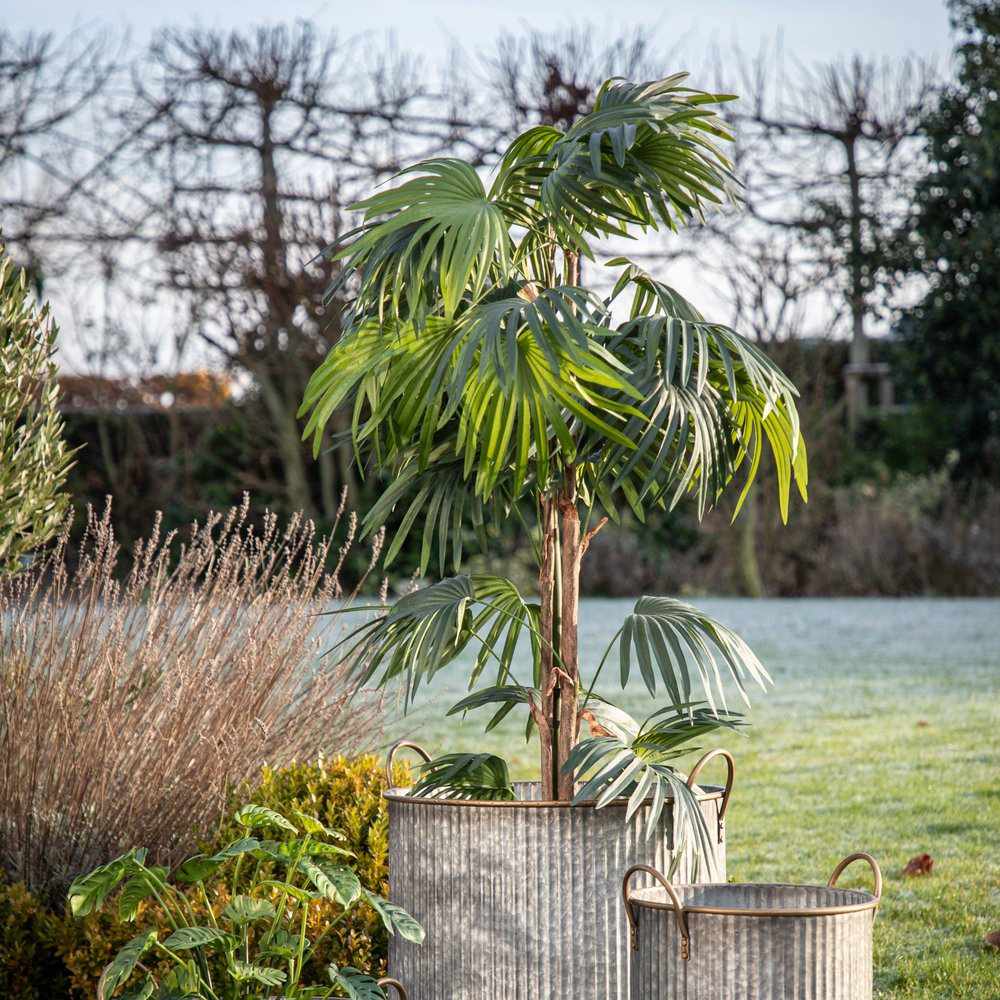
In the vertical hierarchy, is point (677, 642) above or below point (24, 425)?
below

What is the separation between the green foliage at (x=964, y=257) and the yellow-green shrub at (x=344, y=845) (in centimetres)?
1205

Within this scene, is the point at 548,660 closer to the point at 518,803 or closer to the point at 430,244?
the point at 518,803

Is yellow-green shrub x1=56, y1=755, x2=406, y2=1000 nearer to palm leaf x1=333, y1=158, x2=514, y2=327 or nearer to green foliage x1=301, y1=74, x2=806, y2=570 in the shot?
green foliage x1=301, y1=74, x2=806, y2=570

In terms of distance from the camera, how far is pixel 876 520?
50.0 ft

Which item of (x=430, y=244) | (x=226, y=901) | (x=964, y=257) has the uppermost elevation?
(x=964, y=257)

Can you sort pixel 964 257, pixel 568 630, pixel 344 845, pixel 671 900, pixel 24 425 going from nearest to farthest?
pixel 671 900 < pixel 568 630 < pixel 344 845 < pixel 24 425 < pixel 964 257

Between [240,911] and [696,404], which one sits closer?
[240,911]

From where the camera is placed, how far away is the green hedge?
122 inches

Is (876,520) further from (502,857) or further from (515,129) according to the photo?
(502,857)

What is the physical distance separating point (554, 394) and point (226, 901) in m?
1.47

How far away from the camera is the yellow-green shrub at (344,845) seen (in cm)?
309

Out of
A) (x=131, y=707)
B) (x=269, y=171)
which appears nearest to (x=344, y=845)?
(x=131, y=707)

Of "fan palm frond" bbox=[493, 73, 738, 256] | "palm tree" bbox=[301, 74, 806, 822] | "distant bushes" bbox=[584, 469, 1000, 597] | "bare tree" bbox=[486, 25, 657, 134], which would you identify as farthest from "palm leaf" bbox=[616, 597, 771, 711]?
"bare tree" bbox=[486, 25, 657, 134]

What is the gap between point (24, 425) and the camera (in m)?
4.02
